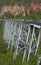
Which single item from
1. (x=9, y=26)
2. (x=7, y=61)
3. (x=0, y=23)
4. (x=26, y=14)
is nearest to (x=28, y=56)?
(x=7, y=61)

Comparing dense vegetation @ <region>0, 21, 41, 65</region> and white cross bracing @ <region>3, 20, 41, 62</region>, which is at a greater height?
white cross bracing @ <region>3, 20, 41, 62</region>

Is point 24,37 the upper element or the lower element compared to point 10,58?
upper

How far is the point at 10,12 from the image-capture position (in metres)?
36.2

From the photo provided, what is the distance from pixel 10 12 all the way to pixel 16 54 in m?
20.3

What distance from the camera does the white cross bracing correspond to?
1434 centimetres

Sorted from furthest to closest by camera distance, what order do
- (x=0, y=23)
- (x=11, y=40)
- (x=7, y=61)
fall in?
1. (x=0, y=23)
2. (x=11, y=40)
3. (x=7, y=61)

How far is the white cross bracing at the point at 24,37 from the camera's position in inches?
565

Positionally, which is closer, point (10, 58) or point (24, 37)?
point (10, 58)

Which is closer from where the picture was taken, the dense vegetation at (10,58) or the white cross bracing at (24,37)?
the dense vegetation at (10,58)

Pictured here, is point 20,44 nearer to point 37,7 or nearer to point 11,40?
point 11,40

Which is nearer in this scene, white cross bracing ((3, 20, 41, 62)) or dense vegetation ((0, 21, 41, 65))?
dense vegetation ((0, 21, 41, 65))

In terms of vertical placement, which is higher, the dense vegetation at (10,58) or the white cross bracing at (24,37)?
the white cross bracing at (24,37)

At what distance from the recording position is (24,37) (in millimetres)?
17203

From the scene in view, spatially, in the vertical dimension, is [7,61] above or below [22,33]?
below
